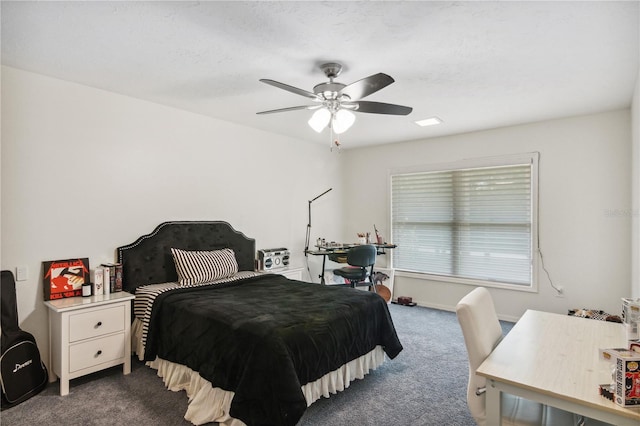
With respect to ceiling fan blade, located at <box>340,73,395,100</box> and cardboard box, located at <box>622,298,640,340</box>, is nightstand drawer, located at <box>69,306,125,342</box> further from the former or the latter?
cardboard box, located at <box>622,298,640,340</box>

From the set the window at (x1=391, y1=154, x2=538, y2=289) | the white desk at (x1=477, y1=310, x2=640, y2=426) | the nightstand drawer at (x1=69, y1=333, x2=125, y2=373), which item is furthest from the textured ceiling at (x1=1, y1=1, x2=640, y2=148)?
the nightstand drawer at (x1=69, y1=333, x2=125, y2=373)

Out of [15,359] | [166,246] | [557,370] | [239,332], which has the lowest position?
[15,359]

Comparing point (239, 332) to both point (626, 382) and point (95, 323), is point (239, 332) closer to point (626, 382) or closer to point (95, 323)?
point (95, 323)

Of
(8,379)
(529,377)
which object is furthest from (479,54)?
(8,379)

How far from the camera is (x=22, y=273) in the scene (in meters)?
2.74

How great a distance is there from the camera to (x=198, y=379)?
2438 mm

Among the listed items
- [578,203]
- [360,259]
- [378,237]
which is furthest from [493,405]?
[378,237]

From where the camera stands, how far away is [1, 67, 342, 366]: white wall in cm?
275

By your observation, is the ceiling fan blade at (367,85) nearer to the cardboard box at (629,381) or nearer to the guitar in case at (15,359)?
the cardboard box at (629,381)

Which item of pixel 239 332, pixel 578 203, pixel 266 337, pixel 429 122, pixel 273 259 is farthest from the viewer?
pixel 273 259

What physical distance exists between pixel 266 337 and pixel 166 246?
1977 mm

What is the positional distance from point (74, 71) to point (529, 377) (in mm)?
3587

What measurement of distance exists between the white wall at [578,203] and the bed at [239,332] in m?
2.49

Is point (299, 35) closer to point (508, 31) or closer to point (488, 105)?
point (508, 31)
